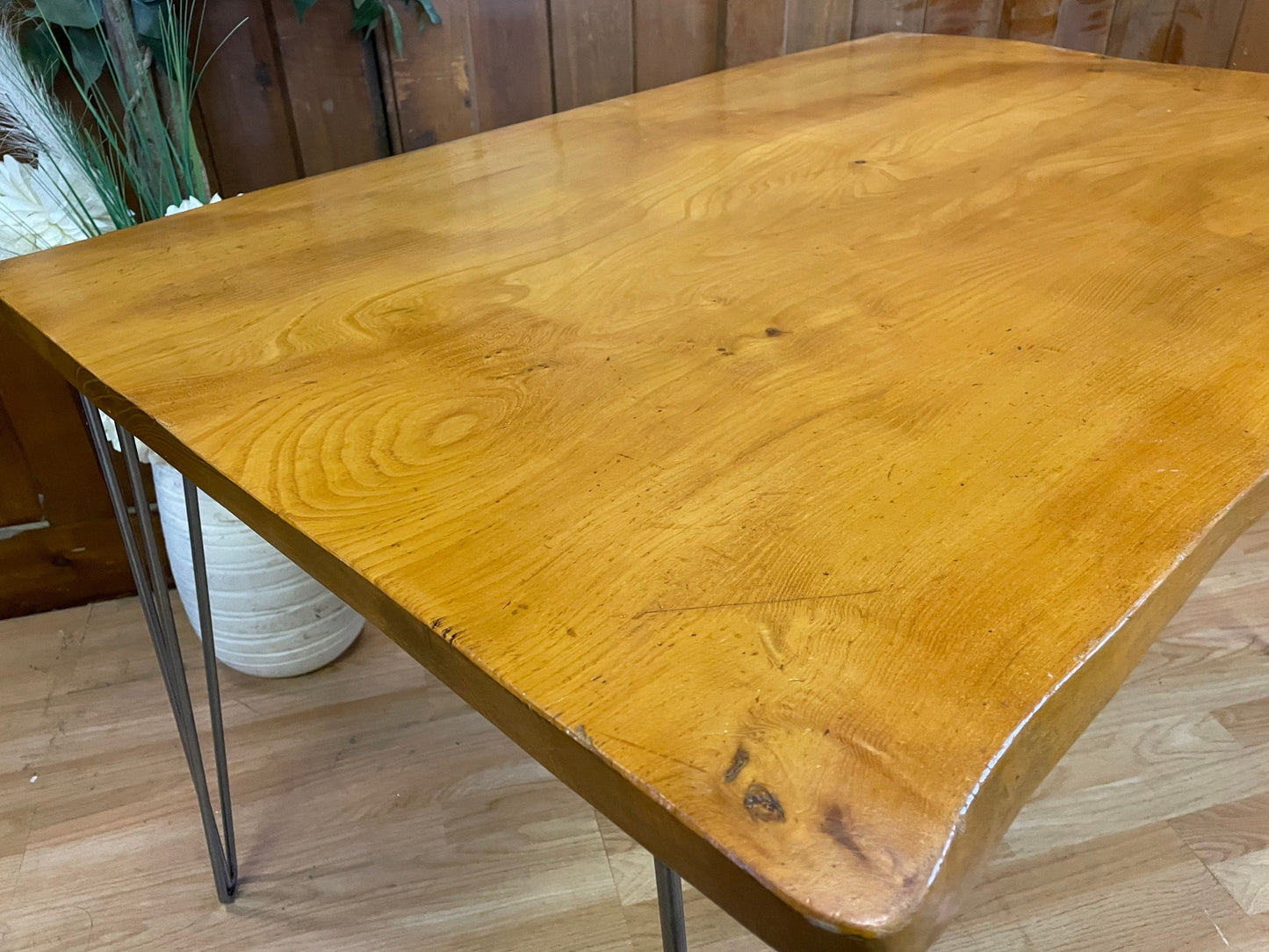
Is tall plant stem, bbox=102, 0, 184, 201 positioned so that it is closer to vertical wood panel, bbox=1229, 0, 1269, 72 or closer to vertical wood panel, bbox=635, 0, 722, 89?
vertical wood panel, bbox=635, 0, 722, 89

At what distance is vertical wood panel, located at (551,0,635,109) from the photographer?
4.14 feet

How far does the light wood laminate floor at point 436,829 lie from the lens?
97 cm

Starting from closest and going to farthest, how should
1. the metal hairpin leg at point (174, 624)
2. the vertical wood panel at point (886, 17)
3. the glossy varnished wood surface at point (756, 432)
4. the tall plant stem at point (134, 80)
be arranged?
the glossy varnished wood surface at point (756, 432) → the metal hairpin leg at point (174, 624) → the tall plant stem at point (134, 80) → the vertical wood panel at point (886, 17)

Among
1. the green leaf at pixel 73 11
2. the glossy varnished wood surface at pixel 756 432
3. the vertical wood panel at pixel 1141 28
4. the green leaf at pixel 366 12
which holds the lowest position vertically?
the glossy varnished wood surface at pixel 756 432

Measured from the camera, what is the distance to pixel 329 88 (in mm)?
1185

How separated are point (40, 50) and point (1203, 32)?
1.56 m

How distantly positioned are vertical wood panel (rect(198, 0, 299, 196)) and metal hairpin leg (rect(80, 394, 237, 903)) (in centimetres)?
48

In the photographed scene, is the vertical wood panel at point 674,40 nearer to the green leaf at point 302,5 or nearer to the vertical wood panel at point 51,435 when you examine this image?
the green leaf at point 302,5

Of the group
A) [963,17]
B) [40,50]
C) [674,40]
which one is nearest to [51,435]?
[40,50]

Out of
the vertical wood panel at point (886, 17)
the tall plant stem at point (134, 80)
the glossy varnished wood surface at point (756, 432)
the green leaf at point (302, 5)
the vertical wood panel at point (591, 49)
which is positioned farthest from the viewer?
the vertical wood panel at point (886, 17)

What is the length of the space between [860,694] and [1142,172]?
650 millimetres

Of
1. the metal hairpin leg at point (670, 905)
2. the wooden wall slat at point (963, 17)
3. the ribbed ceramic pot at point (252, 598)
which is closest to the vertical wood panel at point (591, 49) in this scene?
the wooden wall slat at point (963, 17)

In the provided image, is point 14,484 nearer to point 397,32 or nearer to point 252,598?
point 252,598

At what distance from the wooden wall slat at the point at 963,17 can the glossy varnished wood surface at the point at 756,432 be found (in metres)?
0.64
